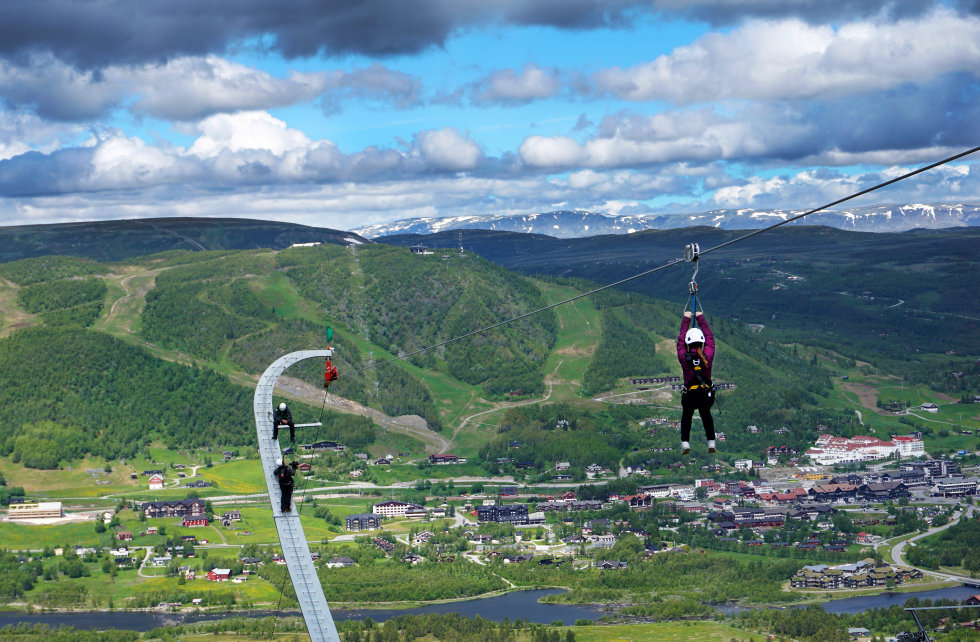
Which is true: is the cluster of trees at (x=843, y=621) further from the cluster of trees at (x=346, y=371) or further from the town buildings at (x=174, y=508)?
the cluster of trees at (x=346, y=371)

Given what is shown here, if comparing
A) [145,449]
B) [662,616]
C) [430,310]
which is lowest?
[662,616]

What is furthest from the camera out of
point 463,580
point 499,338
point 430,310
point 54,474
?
point 430,310

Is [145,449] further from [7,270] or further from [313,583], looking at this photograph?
[313,583]

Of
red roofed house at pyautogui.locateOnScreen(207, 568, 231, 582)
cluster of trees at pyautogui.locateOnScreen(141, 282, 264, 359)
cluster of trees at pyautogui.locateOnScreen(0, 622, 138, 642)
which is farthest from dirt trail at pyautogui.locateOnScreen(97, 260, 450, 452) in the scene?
cluster of trees at pyautogui.locateOnScreen(0, 622, 138, 642)

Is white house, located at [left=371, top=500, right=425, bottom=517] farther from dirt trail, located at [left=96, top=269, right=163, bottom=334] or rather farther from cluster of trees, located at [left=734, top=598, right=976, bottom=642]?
dirt trail, located at [left=96, top=269, right=163, bottom=334]

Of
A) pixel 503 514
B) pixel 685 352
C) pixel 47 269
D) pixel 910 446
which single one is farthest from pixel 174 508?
pixel 47 269

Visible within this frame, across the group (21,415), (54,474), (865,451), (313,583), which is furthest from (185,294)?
(313,583)

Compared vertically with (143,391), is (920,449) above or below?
below
